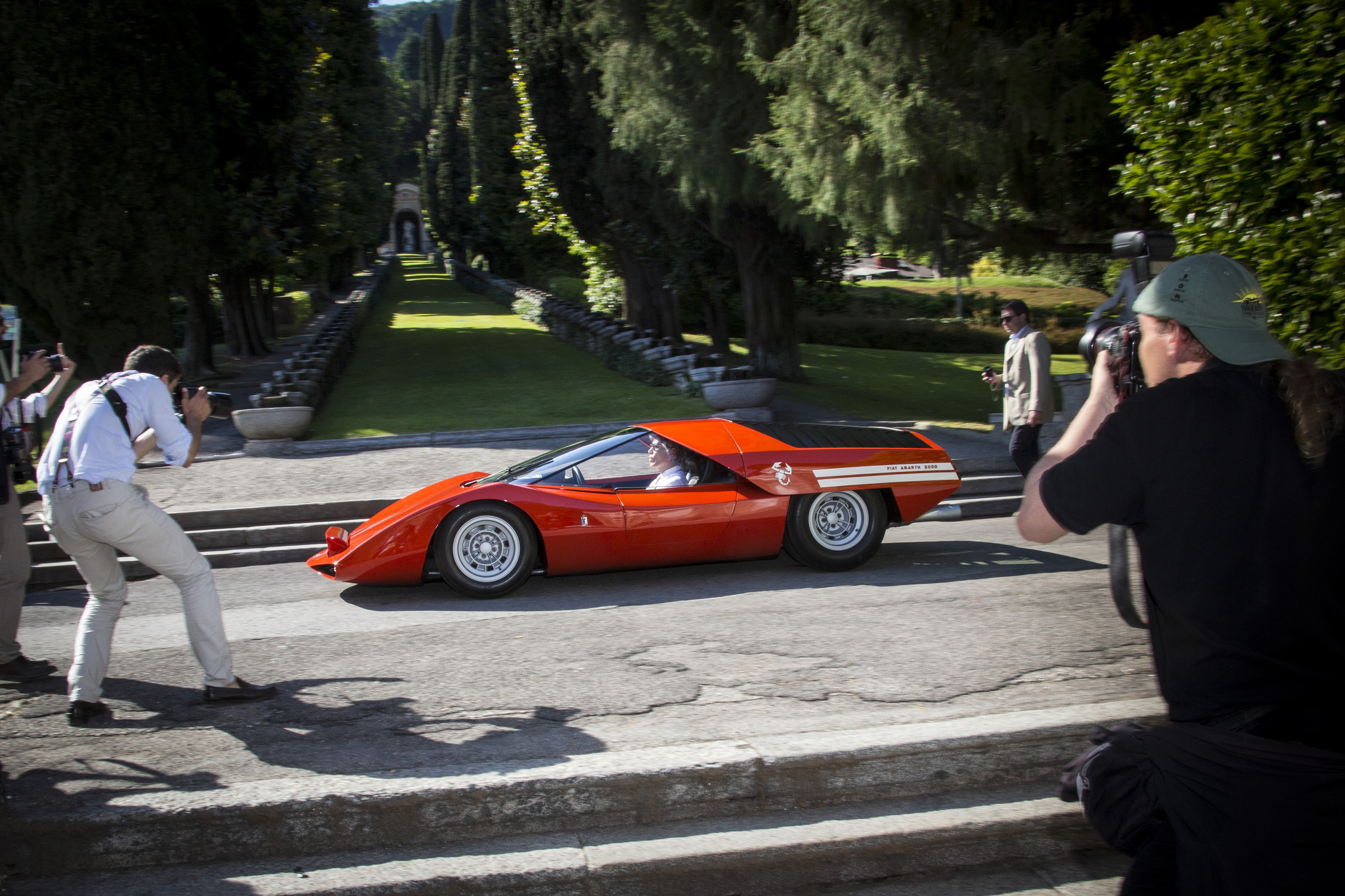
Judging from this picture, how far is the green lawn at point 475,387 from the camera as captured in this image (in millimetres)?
13961

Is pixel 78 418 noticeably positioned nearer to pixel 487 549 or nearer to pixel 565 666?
pixel 565 666

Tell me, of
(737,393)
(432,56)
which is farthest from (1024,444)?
(432,56)

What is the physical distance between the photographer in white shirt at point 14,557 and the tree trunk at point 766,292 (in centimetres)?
1248

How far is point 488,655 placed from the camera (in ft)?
17.9

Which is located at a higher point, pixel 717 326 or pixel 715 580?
pixel 717 326

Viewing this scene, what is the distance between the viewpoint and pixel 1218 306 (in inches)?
83.7

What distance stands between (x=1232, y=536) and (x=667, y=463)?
5.26 m

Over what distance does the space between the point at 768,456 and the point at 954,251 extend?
9.66 meters

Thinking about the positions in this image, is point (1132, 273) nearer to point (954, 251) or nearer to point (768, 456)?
point (768, 456)

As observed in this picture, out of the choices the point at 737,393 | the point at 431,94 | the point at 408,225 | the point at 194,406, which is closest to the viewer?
the point at 194,406

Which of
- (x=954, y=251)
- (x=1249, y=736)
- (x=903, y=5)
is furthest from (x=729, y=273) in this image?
(x=1249, y=736)

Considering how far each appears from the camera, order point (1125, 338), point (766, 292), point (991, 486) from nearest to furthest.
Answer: point (1125, 338), point (991, 486), point (766, 292)

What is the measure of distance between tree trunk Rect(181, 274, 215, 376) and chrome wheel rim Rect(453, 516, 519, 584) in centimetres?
1453

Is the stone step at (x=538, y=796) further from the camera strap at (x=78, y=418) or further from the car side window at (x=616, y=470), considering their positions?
the car side window at (x=616, y=470)
